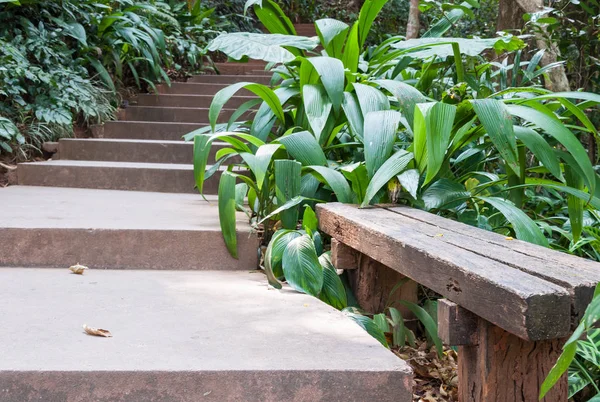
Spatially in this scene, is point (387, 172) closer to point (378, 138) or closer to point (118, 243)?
point (378, 138)

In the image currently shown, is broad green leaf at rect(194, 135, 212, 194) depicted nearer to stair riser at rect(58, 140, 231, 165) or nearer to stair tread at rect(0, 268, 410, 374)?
stair tread at rect(0, 268, 410, 374)

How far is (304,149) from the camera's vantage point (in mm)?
2189

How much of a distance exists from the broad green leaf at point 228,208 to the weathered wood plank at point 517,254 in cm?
57

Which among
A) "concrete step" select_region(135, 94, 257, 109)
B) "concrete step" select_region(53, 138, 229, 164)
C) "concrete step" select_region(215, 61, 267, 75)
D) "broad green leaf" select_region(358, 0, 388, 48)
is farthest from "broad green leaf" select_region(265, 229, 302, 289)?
"concrete step" select_region(215, 61, 267, 75)

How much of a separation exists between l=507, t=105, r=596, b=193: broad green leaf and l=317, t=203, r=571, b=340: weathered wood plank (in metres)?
0.49

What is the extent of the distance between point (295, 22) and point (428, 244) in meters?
9.34

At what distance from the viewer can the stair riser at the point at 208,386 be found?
4.07 ft

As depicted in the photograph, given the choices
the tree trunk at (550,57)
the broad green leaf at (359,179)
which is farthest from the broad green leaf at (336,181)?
the tree trunk at (550,57)

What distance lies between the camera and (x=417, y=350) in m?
1.98

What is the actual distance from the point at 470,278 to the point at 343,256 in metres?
0.83

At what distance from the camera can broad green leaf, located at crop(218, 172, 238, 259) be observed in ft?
6.92

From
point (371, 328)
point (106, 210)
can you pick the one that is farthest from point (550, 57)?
point (106, 210)

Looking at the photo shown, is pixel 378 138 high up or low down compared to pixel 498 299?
up

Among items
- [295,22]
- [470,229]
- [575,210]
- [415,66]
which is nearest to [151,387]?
[470,229]
